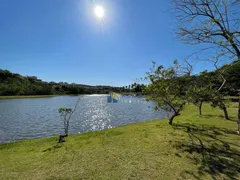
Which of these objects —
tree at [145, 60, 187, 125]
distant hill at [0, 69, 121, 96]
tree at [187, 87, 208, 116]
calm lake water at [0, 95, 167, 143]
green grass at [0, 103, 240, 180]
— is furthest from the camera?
distant hill at [0, 69, 121, 96]

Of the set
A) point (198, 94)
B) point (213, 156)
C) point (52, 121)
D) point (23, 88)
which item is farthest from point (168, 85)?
point (23, 88)

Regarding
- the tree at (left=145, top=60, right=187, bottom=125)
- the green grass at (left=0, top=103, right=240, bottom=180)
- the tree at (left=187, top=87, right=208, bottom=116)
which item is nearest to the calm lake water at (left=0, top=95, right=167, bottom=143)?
the tree at (left=145, top=60, right=187, bottom=125)

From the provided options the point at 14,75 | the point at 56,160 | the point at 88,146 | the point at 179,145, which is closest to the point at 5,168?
the point at 56,160

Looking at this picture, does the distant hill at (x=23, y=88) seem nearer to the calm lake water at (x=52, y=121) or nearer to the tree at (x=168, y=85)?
the calm lake water at (x=52, y=121)

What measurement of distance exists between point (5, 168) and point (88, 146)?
2435 mm

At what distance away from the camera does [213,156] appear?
14.1 ft

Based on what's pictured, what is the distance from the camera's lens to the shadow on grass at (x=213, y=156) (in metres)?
3.39

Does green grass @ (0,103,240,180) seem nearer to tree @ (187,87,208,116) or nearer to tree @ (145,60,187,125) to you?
tree @ (187,87,208,116)

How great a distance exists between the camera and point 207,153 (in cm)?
455

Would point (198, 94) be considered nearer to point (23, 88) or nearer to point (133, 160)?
point (133, 160)

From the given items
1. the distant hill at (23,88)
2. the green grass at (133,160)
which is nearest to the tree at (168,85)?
the green grass at (133,160)

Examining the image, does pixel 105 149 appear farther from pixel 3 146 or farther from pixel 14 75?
pixel 14 75

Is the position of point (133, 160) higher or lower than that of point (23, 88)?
lower

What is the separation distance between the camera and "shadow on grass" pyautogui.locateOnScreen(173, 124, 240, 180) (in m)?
3.39
